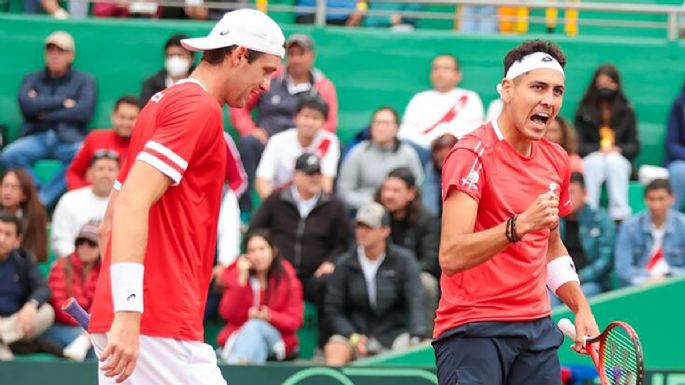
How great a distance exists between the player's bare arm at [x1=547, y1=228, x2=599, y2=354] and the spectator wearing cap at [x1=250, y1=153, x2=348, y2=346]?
4942 millimetres

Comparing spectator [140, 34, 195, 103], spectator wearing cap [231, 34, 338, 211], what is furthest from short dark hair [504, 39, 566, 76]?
spectator [140, 34, 195, 103]

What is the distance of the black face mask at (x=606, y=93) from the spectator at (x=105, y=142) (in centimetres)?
395

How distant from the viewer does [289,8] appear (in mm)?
13672

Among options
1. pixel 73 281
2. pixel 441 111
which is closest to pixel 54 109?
pixel 73 281

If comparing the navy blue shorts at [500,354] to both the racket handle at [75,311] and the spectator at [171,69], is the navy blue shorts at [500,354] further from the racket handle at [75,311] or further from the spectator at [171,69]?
the spectator at [171,69]

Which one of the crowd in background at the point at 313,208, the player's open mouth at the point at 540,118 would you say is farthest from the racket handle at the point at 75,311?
the crowd in background at the point at 313,208

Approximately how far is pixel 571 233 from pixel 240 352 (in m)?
2.78

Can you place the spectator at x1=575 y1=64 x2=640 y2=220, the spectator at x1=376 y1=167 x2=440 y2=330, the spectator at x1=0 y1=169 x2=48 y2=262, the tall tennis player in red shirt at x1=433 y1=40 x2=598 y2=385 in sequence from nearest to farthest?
the tall tennis player in red shirt at x1=433 y1=40 x2=598 y2=385
the spectator at x1=376 y1=167 x2=440 y2=330
the spectator at x1=0 y1=169 x2=48 y2=262
the spectator at x1=575 y1=64 x2=640 y2=220

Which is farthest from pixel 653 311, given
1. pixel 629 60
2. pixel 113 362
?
pixel 113 362

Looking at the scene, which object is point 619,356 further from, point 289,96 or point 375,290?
point 289,96

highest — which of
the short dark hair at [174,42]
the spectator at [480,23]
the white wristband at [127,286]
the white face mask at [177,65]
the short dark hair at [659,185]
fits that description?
the spectator at [480,23]

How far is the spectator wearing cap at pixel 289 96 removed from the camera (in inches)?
494

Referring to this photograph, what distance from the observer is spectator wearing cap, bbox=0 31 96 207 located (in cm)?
1249

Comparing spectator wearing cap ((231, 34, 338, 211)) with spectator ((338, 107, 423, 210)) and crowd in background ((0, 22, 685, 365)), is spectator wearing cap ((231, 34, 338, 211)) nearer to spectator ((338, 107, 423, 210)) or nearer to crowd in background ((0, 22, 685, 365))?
crowd in background ((0, 22, 685, 365))
